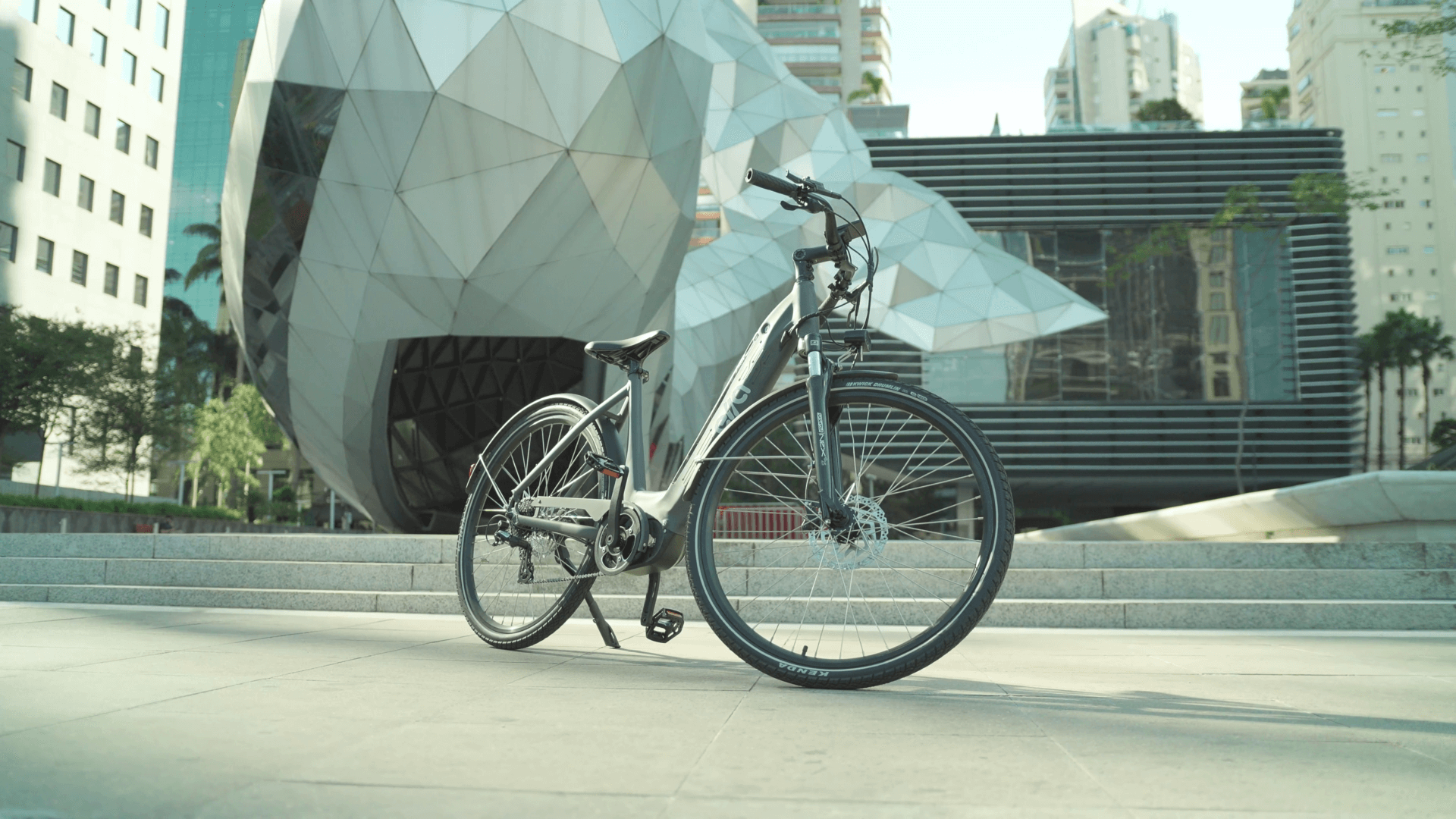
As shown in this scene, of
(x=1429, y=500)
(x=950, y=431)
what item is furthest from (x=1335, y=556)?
(x=950, y=431)

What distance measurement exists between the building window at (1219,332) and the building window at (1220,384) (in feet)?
4.56

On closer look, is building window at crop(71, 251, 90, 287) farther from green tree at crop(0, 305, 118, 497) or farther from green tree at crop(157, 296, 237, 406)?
green tree at crop(0, 305, 118, 497)

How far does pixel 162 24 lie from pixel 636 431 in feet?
191

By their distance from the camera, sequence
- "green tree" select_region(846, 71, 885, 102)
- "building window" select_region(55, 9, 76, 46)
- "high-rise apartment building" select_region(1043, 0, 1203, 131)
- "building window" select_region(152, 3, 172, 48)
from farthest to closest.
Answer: "high-rise apartment building" select_region(1043, 0, 1203, 131), "green tree" select_region(846, 71, 885, 102), "building window" select_region(152, 3, 172, 48), "building window" select_region(55, 9, 76, 46)

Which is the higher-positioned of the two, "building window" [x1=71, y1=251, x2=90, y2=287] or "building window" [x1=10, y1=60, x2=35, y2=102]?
"building window" [x1=10, y1=60, x2=35, y2=102]

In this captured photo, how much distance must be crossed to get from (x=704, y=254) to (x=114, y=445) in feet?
68.9

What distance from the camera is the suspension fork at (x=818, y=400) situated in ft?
11.5

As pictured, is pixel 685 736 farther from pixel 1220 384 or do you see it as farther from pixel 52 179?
pixel 52 179

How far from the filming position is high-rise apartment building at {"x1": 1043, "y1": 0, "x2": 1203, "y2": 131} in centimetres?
12319

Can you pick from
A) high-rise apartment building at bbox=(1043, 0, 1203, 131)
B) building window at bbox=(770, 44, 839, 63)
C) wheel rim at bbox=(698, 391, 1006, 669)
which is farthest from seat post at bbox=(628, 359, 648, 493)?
high-rise apartment building at bbox=(1043, 0, 1203, 131)

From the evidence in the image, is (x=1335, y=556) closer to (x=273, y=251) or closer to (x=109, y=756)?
(x=109, y=756)

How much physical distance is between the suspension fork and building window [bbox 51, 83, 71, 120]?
165ft

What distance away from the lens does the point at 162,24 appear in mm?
50719

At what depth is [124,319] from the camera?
4641cm
